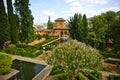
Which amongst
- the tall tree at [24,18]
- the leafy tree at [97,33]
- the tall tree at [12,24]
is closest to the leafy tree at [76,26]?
the leafy tree at [97,33]

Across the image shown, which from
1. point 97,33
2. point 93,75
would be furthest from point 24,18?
point 93,75

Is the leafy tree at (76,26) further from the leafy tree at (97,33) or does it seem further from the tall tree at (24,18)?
the tall tree at (24,18)

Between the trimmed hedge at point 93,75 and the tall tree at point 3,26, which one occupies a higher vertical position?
the tall tree at point 3,26

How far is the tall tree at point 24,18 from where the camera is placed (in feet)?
110

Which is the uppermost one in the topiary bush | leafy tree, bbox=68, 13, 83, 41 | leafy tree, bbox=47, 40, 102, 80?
leafy tree, bbox=68, 13, 83, 41

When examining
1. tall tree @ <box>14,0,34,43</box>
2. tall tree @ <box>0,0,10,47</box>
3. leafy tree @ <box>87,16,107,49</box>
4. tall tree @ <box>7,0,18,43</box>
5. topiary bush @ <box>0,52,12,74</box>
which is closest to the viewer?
topiary bush @ <box>0,52,12,74</box>

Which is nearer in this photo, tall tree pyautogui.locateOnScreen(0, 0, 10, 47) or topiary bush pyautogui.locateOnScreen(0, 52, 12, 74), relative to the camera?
topiary bush pyautogui.locateOnScreen(0, 52, 12, 74)

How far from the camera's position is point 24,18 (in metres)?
33.5

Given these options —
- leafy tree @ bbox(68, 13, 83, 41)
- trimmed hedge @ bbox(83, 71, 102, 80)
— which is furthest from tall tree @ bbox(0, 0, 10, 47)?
trimmed hedge @ bbox(83, 71, 102, 80)

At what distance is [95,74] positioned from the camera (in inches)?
701

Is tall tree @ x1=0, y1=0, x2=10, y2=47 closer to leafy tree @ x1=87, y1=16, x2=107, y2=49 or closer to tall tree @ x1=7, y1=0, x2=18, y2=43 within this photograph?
tall tree @ x1=7, y1=0, x2=18, y2=43

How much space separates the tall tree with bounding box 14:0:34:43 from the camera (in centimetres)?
3344

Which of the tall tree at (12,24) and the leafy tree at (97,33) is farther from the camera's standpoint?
the tall tree at (12,24)

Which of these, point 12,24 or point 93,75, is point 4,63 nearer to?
point 93,75
